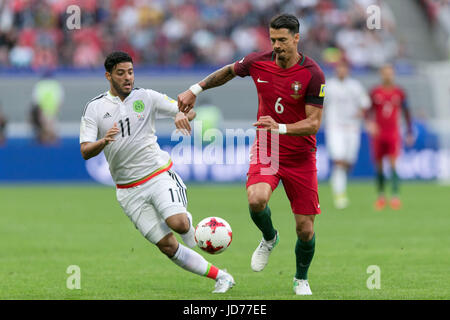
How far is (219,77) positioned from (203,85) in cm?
18

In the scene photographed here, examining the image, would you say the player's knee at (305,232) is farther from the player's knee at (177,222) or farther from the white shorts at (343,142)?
the white shorts at (343,142)

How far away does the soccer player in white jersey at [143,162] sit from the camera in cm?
853

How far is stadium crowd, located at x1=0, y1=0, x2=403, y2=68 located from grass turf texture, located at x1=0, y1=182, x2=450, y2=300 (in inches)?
281

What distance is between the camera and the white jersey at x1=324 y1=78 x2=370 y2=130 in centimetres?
1764

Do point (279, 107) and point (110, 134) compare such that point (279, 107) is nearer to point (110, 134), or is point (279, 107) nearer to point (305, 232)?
point (305, 232)

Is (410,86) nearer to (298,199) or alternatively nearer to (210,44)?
(210,44)

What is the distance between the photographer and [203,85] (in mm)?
8906

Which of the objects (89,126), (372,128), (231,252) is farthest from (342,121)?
(89,126)

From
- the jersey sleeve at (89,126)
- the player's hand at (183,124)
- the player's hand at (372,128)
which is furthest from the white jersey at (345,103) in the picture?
the jersey sleeve at (89,126)

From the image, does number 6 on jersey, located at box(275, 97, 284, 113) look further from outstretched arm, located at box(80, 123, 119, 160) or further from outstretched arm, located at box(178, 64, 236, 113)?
outstretched arm, located at box(80, 123, 119, 160)

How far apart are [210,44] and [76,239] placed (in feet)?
46.2

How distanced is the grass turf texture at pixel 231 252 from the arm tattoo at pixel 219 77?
1964 mm

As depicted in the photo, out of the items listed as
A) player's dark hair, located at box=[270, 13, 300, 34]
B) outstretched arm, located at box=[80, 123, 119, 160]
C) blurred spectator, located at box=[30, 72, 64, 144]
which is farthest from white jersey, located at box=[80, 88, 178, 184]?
blurred spectator, located at box=[30, 72, 64, 144]
